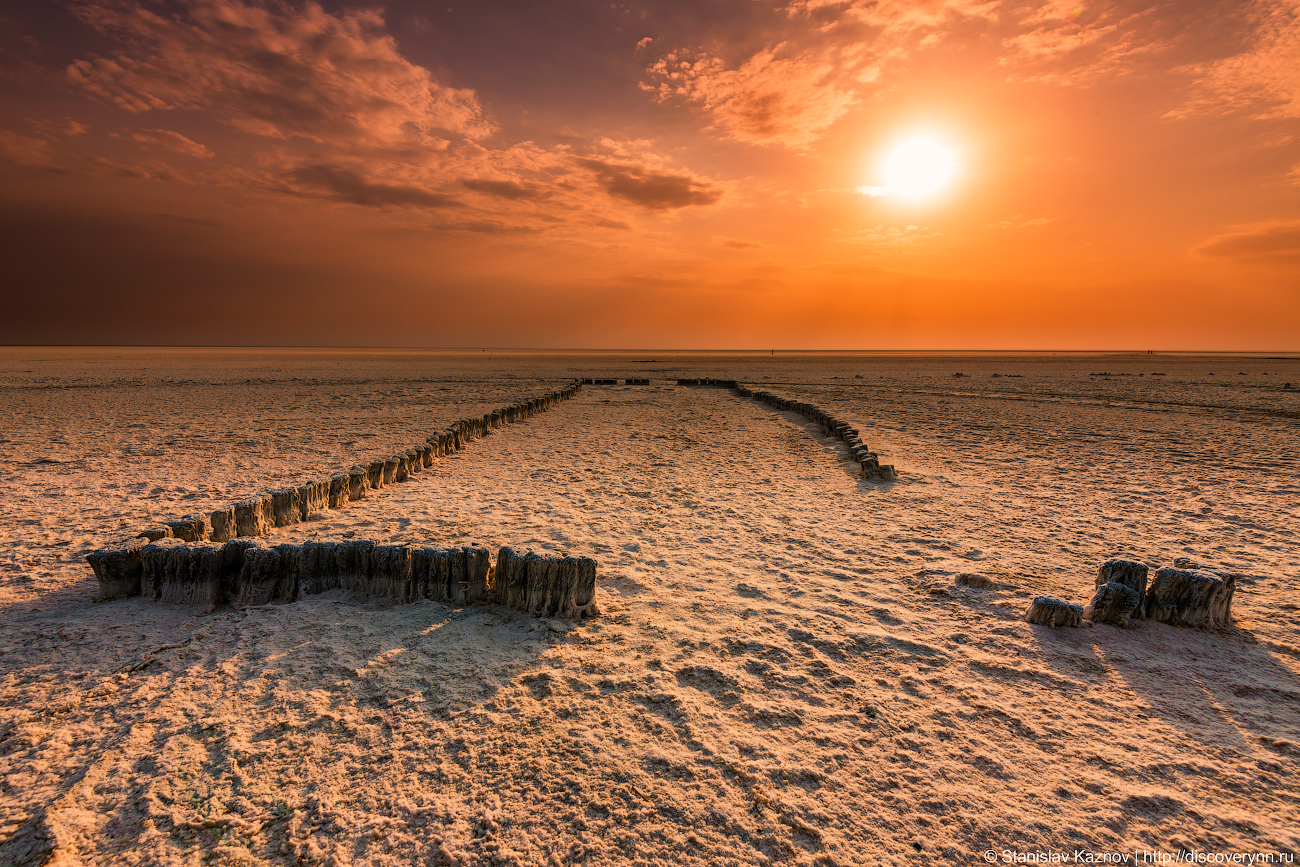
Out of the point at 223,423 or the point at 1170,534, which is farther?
the point at 223,423

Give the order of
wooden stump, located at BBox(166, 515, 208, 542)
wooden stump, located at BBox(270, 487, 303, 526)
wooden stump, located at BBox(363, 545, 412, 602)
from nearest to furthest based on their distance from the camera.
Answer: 1. wooden stump, located at BBox(363, 545, 412, 602)
2. wooden stump, located at BBox(166, 515, 208, 542)
3. wooden stump, located at BBox(270, 487, 303, 526)

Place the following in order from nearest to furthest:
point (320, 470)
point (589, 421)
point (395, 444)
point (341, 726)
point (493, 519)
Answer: point (341, 726), point (493, 519), point (320, 470), point (395, 444), point (589, 421)

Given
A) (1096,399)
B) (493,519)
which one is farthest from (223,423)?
(1096,399)

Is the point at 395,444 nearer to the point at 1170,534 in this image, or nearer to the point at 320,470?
the point at 320,470

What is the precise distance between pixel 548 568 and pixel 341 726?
162cm

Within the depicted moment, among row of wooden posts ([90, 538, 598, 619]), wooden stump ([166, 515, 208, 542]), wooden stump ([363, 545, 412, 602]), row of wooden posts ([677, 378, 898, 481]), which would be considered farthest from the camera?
row of wooden posts ([677, 378, 898, 481])

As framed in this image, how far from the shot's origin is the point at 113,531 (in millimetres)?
5773

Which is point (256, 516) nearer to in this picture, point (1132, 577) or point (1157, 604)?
point (1132, 577)

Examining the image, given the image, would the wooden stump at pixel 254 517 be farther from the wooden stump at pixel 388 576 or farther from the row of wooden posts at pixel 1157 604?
the row of wooden posts at pixel 1157 604

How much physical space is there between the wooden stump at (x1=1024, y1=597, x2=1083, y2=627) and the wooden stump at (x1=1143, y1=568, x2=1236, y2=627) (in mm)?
607

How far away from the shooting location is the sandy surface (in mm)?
2369

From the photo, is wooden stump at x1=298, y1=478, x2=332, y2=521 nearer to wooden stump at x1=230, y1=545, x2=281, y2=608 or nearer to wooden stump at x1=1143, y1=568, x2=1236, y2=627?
wooden stump at x1=230, y1=545, x2=281, y2=608

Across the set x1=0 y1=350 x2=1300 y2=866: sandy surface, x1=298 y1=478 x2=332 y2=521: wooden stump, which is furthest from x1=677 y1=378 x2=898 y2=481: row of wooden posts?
x1=298 y1=478 x2=332 y2=521: wooden stump

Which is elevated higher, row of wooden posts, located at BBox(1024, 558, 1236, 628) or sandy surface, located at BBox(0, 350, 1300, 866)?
row of wooden posts, located at BBox(1024, 558, 1236, 628)
